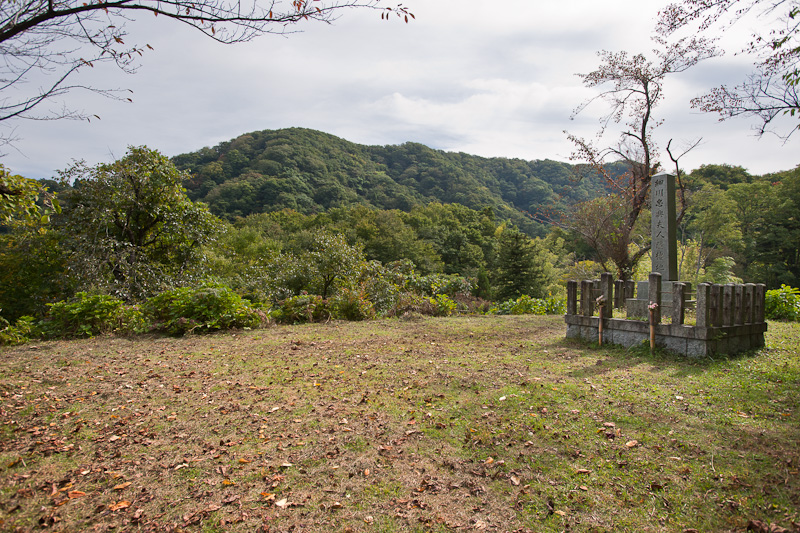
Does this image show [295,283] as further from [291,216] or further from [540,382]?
[291,216]

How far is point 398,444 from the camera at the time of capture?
3.83 m

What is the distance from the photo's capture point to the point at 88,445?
12.3 ft

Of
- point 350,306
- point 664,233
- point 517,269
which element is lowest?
point 350,306

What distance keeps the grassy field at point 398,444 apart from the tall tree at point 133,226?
11.3ft

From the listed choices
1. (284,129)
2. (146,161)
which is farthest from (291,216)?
(146,161)

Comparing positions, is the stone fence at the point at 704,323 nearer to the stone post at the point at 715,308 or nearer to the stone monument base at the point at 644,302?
the stone post at the point at 715,308

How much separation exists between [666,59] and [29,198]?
50.4ft

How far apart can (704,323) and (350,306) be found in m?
8.01

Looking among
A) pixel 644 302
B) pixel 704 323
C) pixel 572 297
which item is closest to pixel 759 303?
pixel 704 323

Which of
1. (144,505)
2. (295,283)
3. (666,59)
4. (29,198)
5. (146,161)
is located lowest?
(144,505)

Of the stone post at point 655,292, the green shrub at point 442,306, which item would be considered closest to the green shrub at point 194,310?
the green shrub at point 442,306

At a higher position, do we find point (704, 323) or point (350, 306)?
point (704, 323)

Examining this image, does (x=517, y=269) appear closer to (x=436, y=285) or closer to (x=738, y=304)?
(x=436, y=285)

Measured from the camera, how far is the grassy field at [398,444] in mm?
2854
